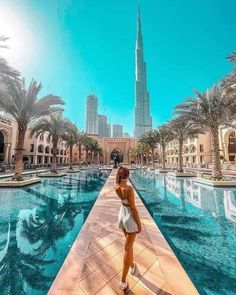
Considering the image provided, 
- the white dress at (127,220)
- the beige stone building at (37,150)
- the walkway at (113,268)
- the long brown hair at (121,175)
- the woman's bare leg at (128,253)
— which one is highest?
the beige stone building at (37,150)

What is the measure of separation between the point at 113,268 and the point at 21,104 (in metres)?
15.2

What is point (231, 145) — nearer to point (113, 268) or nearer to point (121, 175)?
point (113, 268)

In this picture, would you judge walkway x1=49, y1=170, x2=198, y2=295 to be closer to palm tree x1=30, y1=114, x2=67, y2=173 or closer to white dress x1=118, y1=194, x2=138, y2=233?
white dress x1=118, y1=194, x2=138, y2=233

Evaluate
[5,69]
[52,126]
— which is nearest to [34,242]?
[5,69]

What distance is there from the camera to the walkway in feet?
8.09

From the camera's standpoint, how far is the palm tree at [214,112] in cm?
1454

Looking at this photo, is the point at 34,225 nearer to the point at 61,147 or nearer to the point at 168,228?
the point at 168,228

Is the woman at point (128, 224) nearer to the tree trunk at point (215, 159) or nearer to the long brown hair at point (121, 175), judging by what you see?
the long brown hair at point (121, 175)

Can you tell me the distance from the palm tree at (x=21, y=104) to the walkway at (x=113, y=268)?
12854 mm

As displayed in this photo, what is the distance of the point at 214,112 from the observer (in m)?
15.1

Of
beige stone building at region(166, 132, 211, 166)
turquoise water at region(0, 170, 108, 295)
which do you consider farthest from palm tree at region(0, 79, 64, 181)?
beige stone building at region(166, 132, 211, 166)

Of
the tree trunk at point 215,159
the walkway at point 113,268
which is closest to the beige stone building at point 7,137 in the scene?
the tree trunk at point 215,159

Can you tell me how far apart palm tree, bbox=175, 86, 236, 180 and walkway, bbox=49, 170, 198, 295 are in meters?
13.3

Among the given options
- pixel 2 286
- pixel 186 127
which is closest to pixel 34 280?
pixel 2 286
